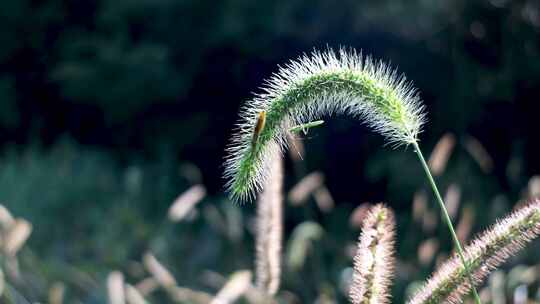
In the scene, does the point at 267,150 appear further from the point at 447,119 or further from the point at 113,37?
the point at 113,37

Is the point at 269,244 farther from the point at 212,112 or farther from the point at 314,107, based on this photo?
the point at 212,112

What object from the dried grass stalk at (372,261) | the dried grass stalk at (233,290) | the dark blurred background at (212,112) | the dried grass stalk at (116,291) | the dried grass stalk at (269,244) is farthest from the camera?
the dark blurred background at (212,112)

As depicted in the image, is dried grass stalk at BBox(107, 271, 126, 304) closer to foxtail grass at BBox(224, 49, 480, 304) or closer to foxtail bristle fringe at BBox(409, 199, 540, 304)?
foxtail grass at BBox(224, 49, 480, 304)

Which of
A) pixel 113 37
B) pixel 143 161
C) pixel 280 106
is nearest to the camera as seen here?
pixel 280 106

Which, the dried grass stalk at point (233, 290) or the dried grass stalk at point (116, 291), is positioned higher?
the dried grass stalk at point (233, 290)

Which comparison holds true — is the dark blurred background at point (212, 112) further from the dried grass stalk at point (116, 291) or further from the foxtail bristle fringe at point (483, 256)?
the foxtail bristle fringe at point (483, 256)

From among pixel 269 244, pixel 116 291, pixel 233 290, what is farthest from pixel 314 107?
pixel 116 291

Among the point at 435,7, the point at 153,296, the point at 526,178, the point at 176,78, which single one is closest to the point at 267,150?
the point at 153,296

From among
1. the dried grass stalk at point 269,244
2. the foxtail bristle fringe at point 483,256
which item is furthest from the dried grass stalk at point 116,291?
the foxtail bristle fringe at point 483,256
